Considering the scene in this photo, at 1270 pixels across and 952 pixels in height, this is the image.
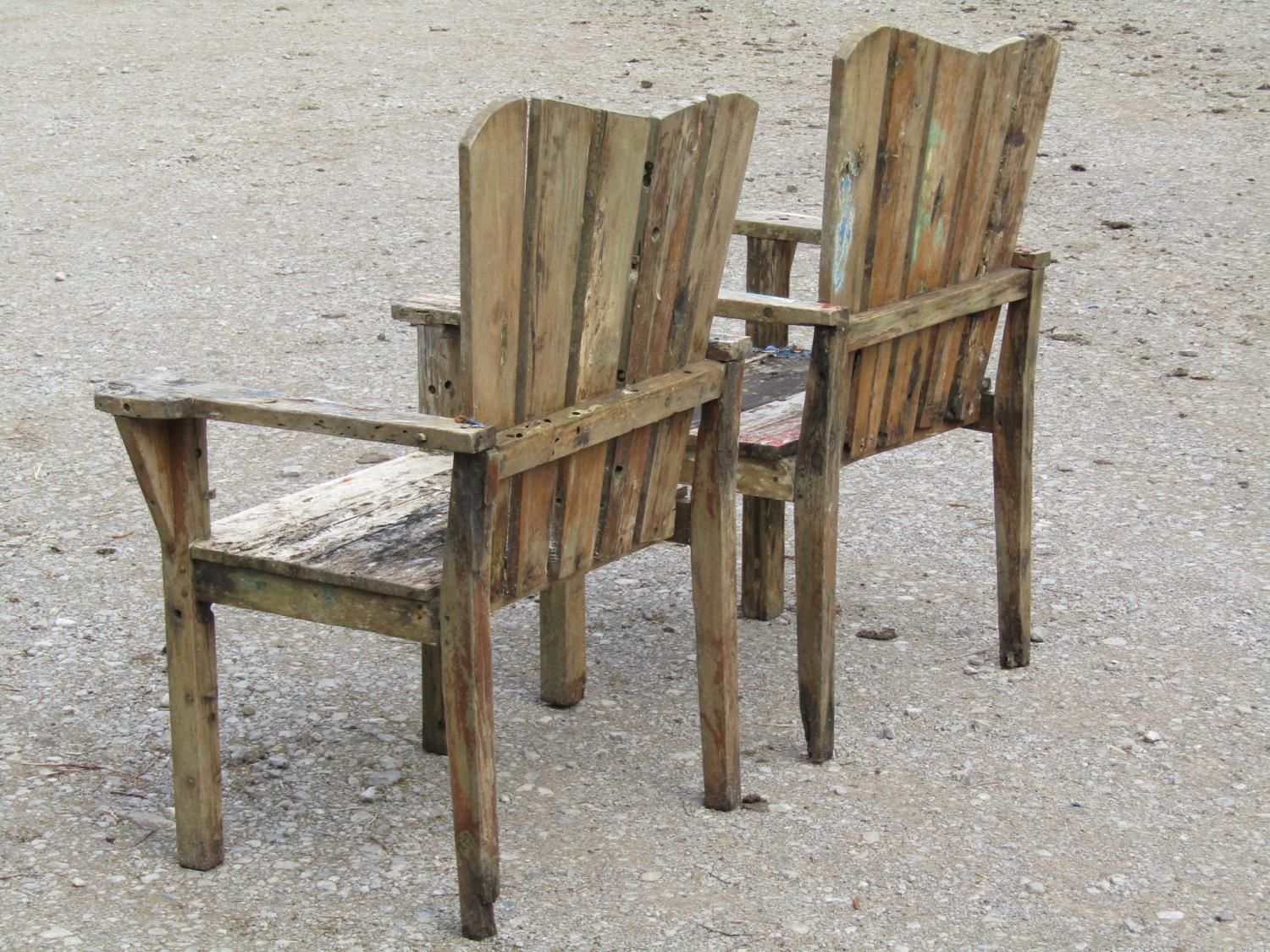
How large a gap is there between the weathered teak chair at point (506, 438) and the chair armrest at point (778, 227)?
48.7 inches

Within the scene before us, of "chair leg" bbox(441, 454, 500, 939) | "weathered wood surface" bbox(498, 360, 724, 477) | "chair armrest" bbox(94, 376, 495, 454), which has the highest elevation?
"chair armrest" bbox(94, 376, 495, 454)

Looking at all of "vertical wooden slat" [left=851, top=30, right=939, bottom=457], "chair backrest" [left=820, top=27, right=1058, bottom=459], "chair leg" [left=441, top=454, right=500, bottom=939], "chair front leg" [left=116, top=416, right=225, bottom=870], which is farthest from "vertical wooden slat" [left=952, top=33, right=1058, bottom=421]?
"chair front leg" [left=116, top=416, right=225, bottom=870]

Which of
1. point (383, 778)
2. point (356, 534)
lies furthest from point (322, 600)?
point (383, 778)

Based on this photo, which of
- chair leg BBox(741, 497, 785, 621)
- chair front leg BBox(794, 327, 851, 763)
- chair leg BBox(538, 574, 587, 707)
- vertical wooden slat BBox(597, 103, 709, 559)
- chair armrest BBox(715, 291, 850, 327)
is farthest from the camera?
chair leg BBox(741, 497, 785, 621)

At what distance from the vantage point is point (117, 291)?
746cm

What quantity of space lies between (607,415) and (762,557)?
5.10 feet

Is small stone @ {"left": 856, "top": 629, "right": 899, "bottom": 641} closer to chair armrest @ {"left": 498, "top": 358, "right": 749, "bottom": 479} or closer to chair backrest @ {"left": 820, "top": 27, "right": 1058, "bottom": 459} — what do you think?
chair backrest @ {"left": 820, "top": 27, "right": 1058, "bottom": 459}

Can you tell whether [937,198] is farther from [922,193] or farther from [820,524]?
[820,524]

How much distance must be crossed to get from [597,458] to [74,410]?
343 centimetres

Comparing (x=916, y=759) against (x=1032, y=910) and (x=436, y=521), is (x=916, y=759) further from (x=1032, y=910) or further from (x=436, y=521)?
(x=436, y=521)

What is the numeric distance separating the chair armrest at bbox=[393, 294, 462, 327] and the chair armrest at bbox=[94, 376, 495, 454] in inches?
31.0

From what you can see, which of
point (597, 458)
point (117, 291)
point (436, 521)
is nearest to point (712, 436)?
point (597, 458)

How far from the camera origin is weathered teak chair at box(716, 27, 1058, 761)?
3.52 meters

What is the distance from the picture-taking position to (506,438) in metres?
2.84
